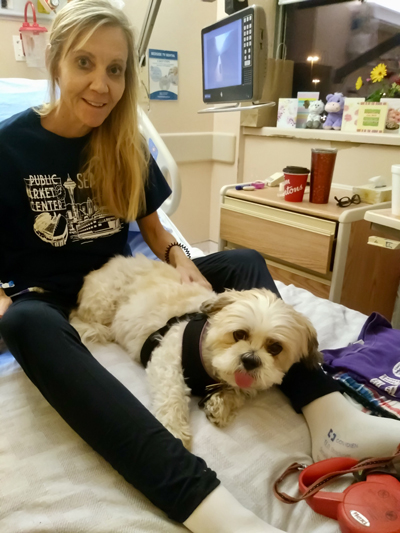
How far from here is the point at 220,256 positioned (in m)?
1.54

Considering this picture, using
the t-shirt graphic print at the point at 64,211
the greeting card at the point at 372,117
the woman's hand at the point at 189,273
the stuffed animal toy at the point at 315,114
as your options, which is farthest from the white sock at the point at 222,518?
the stuffed animal toy at the point at 315,114

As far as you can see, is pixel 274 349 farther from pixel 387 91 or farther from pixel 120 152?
pixel 387 91

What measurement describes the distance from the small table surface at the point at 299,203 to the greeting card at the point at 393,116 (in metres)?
0.39

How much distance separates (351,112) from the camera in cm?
242

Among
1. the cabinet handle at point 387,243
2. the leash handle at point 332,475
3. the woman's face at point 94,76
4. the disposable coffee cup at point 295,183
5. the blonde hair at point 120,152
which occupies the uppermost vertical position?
the woman's face at point 94,76

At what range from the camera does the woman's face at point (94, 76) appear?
1.23 meters

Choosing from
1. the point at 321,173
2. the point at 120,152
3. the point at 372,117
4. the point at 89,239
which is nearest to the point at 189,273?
the point at 89,239

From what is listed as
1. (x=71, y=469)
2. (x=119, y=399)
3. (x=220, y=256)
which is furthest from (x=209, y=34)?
(x=71, y=469)

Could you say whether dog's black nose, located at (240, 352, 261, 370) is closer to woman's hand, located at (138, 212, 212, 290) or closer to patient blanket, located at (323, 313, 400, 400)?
patient blanket, located at (323, 313, 400, 400)

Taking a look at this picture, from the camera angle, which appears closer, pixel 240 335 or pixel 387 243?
pixel 240 335

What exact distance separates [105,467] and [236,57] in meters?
1.73

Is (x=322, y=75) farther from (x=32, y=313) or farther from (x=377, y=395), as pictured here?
(x=32, y=313)

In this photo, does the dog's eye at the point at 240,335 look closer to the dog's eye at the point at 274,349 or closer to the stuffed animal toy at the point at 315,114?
the dog's eye at the point at 274,349

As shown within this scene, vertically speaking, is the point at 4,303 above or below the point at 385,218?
below
